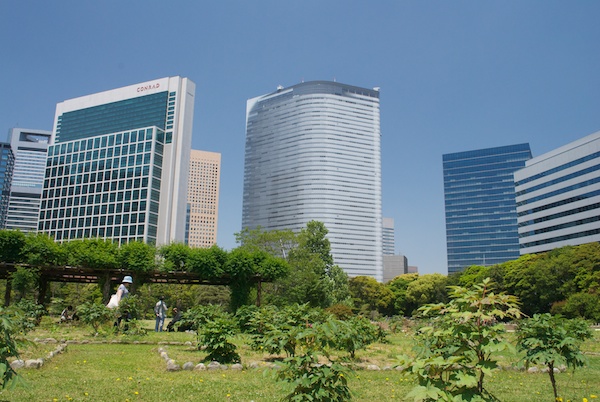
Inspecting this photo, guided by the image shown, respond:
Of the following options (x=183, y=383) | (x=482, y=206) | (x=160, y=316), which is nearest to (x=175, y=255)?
(x=160, y=316)

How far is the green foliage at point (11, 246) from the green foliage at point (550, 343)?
23196 mm

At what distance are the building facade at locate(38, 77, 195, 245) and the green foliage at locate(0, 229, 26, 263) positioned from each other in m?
64.9

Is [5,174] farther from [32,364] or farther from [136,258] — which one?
[32,364]

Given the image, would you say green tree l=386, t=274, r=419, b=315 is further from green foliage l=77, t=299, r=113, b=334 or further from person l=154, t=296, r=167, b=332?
green foliage l=77, t=299, r=113, b=334

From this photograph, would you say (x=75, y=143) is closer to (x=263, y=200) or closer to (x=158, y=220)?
(x=158, y=220)

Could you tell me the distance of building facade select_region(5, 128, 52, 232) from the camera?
16475 centimetres

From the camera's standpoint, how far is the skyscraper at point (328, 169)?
136250mm

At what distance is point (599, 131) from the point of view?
196 ft

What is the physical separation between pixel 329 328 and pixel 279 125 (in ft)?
473

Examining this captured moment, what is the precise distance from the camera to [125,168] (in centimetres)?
9162

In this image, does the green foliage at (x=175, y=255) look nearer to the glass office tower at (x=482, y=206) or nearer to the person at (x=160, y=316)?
the person at (x=160, y=316)

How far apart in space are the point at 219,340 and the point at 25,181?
19054 cm

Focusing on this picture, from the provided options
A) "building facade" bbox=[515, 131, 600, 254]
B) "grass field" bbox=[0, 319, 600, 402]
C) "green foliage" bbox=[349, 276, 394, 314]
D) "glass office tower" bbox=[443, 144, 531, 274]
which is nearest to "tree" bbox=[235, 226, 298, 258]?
"green foliage" bbox=[349, 276, 394, 314]

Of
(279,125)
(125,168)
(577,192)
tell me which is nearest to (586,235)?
(577,192)
